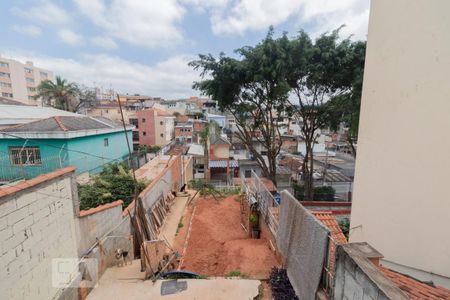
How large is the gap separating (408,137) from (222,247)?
6.45 metres

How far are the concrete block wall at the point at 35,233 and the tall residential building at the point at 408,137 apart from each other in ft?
20.3

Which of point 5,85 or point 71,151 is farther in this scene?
point 5,85

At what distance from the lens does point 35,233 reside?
12.4 feet

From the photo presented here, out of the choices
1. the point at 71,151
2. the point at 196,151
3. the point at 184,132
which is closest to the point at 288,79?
the point at 71,151

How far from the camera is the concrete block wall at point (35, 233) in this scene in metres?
3.24

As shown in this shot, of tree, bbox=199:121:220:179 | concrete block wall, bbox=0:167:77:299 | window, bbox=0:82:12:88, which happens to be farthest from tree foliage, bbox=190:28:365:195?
window, bbox=0:82:12:88

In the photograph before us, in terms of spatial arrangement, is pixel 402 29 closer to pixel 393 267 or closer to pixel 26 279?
pixel 393 267

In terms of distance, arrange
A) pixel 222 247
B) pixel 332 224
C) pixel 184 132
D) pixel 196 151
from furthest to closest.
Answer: pixel 184 132
pixel 196 151
pixel 222 247
pixel 332 224

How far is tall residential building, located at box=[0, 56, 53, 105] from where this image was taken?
3970 centimetres

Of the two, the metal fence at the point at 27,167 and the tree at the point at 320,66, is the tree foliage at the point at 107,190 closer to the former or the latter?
the metal fence at the point at 27,167

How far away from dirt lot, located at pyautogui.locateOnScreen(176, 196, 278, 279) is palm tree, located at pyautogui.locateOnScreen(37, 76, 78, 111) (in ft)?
68.4

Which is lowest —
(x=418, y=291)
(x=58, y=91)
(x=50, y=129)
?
A: (x=418, y=291)

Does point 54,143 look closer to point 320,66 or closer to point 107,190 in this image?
point 107,190

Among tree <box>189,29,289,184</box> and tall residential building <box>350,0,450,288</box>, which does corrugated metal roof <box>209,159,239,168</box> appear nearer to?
tree <box>189,29,289,184</box>
